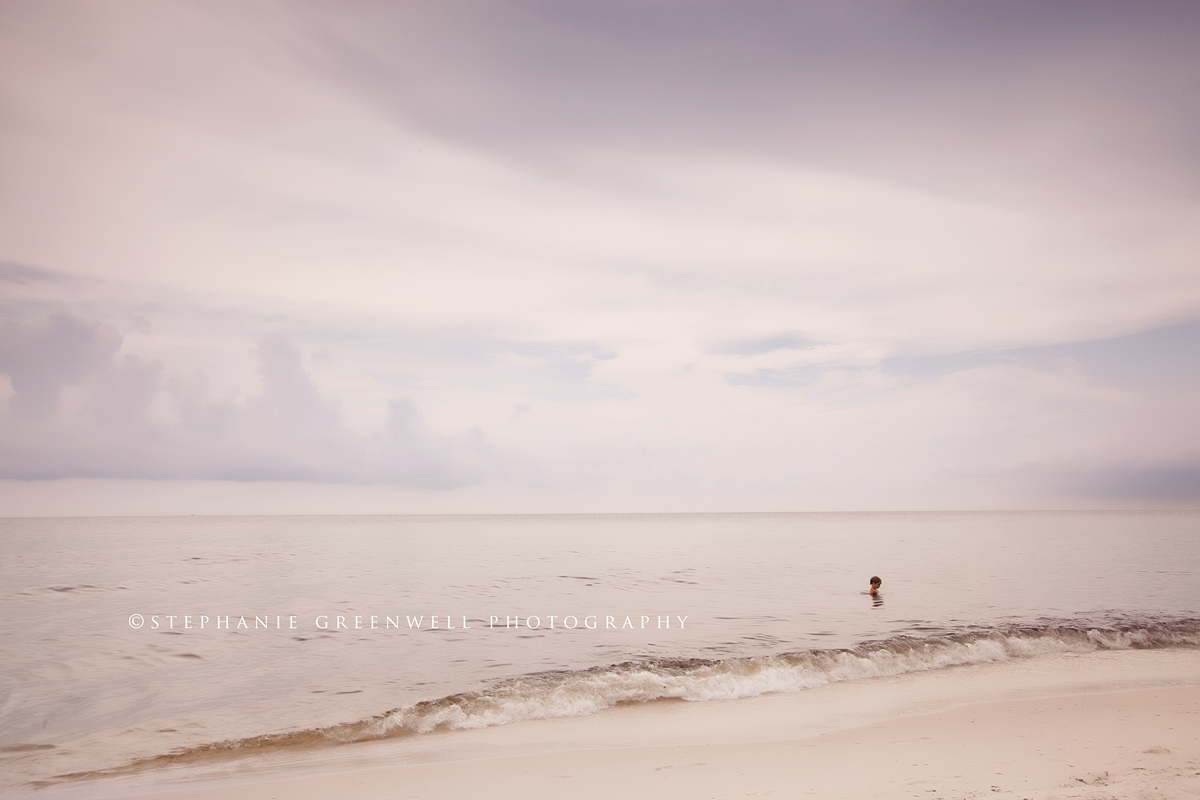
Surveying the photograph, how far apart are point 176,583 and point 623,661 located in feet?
93.5

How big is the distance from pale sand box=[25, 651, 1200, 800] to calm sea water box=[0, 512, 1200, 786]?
1.54m

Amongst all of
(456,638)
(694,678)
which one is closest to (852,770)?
(694,678)

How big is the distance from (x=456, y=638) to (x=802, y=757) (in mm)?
12456

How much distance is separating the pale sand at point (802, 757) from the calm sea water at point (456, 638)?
5.05ft

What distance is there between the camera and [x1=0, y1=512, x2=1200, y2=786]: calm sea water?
12023mm

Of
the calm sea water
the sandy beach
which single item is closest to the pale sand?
the sandy beach

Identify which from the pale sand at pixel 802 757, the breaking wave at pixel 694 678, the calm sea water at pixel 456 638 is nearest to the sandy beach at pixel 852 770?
the pale sand at pixel 802 757

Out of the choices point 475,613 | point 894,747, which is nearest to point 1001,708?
point 894,747

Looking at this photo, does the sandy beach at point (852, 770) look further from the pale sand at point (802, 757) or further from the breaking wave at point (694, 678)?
the breaking wave at point (694, 678)

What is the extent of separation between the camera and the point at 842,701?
42.3 ft

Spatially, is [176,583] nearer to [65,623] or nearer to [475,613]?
[65,623]

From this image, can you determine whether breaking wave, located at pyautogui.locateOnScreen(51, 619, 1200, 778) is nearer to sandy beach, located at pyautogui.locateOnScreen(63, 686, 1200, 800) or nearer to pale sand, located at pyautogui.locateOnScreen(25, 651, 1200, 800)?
pale sand, located at pyautogui.locateOnScreen(25, 651, 1200, 800)

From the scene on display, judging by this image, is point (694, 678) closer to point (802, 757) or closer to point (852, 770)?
point (802, 757)

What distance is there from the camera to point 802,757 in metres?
9.55
